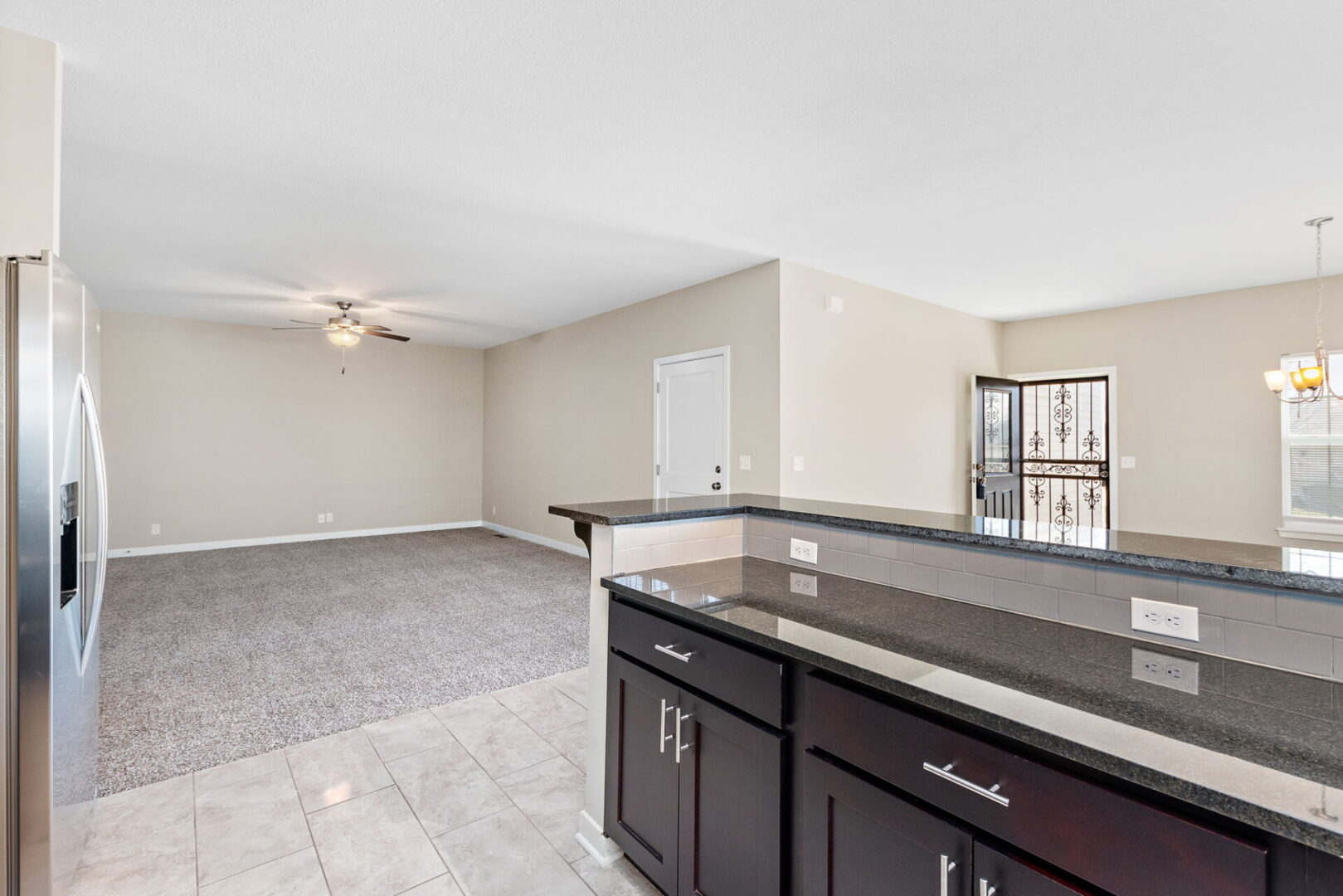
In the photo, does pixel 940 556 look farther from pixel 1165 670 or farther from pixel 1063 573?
pixel 1165 670

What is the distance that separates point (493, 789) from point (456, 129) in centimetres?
269

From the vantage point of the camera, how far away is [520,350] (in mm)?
7812

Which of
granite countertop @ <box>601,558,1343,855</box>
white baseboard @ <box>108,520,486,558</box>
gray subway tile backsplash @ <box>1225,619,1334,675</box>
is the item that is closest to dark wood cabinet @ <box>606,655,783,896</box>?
granite countertop @ <box>601,558,1343,855</box>

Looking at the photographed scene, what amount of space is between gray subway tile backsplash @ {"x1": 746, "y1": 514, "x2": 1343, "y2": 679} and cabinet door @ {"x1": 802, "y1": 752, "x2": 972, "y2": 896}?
2.00 feet

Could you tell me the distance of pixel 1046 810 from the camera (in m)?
0.90

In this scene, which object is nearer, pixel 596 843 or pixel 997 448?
pixel 596 843

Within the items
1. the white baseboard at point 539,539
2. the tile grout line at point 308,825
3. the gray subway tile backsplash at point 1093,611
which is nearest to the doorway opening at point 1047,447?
the white baseboard at point 539,539

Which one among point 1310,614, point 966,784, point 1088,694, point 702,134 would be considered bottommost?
point 966,784

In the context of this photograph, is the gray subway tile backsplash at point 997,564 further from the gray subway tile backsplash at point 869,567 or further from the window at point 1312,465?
the window at point 1312,465

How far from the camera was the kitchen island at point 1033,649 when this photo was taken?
0.79 meters

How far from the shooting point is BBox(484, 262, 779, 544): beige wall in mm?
4559

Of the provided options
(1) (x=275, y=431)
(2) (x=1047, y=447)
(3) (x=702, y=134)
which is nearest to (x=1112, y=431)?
(2) (x=1047, y=447)

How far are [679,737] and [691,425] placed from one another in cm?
370

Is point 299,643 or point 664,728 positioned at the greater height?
point 664,728
